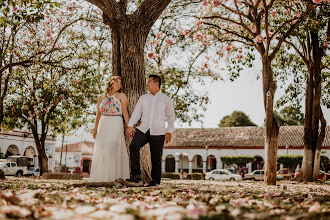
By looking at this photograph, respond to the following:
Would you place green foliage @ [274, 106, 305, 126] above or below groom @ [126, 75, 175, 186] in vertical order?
above

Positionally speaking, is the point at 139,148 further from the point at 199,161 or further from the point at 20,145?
the point at 199,161

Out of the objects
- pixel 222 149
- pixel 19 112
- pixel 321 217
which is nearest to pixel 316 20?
pixel 321 217

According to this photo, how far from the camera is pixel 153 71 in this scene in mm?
22172

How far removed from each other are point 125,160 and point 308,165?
13.3m

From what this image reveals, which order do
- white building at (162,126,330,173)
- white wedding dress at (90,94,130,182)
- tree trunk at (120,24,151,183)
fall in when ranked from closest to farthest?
white wedding dress at (90,94,130,182) < tree trunk at (120,24,151,183) < white building at (162,126,330,173)

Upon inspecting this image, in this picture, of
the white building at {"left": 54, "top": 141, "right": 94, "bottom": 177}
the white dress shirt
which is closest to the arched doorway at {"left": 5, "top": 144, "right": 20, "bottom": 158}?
the white building at {"left": 54, "top": 141, "right": 94, "bottom": 177}

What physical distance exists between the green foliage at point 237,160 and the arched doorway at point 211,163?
16.4 feet

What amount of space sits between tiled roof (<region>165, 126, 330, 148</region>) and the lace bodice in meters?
40.6

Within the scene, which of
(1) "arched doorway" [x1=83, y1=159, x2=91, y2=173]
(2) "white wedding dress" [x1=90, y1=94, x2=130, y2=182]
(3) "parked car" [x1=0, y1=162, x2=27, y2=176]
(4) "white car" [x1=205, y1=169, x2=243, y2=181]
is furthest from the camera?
(1) "arched doorway" [x1=83, y1=159, x2=91, y2=173]

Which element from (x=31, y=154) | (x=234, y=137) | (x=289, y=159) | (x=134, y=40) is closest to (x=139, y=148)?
(x=134, y=40)

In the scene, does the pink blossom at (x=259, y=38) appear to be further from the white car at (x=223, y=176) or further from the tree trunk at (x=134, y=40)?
the white car at (x=223, y=176)

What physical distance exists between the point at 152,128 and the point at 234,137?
45.0 meters

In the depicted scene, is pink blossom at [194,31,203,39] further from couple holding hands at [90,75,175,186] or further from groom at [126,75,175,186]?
groom at [126,75,175,186]

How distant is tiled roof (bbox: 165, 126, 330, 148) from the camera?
4664 cm
